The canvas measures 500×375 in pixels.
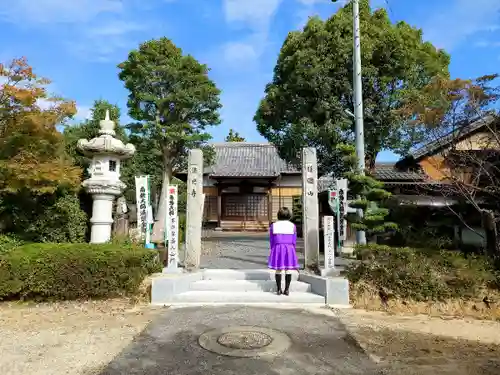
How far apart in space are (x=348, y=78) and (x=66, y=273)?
12435 millimetres

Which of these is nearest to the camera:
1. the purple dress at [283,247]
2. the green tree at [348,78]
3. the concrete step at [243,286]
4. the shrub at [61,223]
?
the purple dress at [283,247]

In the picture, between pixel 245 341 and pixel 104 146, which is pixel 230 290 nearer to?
pixel 245 341

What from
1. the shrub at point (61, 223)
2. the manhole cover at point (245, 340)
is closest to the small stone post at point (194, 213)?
the shrub at point (61, 223)

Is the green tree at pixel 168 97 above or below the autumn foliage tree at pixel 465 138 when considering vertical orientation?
above

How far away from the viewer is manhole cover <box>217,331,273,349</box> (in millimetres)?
4738

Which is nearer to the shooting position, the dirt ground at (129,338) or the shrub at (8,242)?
the dirt ground at (129,338)

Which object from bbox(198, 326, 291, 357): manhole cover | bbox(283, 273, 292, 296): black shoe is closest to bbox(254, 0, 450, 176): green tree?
bbox(283, 273, 292, 296): black shoe

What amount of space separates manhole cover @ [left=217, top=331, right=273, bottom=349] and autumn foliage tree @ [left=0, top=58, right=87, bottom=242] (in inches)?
202

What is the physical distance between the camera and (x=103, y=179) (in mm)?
9445

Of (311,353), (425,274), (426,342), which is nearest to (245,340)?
(311,353)

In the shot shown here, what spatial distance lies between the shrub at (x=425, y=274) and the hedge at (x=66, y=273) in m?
4.55

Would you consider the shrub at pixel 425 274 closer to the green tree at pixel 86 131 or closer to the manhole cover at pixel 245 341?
the manhole cover at pixel 245 341

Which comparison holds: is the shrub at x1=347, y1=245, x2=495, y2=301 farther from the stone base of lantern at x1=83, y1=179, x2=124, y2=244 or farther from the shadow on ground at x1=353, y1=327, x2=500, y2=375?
the stone base of lantern at x1=83, y1=179, x2=124, y2=244

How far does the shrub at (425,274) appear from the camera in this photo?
6578mm
